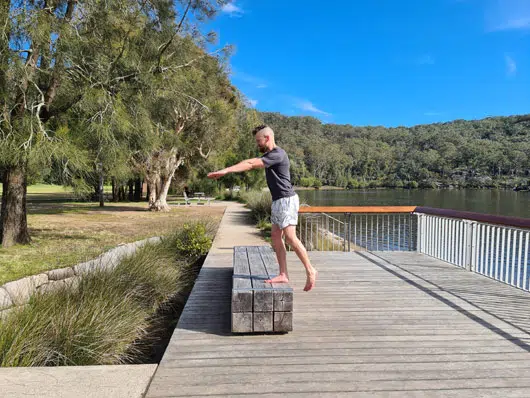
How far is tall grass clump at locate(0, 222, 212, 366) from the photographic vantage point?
8.74 feet

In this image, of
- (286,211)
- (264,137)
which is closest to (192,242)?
(286,211)

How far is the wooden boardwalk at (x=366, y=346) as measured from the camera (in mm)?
2170

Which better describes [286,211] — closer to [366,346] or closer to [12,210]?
[366,346]

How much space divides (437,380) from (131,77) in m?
7.71

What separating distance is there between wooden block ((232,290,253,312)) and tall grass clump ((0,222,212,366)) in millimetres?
1042

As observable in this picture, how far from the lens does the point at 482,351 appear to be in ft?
8.70

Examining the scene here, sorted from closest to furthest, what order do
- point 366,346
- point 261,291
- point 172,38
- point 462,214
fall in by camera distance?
point 366,346 < point 261,291 < point 462,214 < point 172,38

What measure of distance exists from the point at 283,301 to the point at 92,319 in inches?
60.8

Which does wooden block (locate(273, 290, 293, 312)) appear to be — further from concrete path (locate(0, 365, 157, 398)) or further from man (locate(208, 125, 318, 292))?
concrete path (locate(0, 365, 157, 398))

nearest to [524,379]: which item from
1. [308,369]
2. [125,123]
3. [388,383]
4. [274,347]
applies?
[388,383]

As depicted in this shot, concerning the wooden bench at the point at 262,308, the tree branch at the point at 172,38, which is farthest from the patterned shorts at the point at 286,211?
the tree branch at the point at 172,38

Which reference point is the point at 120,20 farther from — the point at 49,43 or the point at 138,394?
the point at 138,394

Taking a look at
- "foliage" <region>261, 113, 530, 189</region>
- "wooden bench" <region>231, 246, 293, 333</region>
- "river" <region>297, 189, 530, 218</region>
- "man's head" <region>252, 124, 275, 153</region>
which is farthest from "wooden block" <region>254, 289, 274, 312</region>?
"foliage" <region>261, 113, 530, 189</region>

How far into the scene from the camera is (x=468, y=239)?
5152mm
